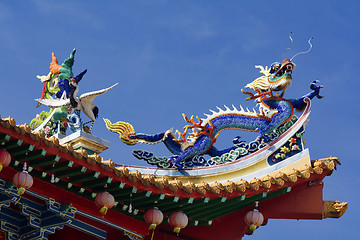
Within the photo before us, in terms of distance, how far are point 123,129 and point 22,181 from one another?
175 inches

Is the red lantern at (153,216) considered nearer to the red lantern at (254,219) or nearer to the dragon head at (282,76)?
the red lantern at (254,219)

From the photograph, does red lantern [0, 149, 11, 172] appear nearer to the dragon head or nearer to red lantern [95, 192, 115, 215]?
red lantern [95, 192, 115, 215]

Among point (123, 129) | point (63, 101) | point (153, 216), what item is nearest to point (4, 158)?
point (153, 216)

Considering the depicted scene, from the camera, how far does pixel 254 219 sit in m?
12.9

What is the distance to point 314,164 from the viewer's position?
13547 millimetres

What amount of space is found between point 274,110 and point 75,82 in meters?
3.45

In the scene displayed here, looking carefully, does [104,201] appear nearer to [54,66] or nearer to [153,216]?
[153,216]

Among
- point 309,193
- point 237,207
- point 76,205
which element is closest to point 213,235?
point 237,207

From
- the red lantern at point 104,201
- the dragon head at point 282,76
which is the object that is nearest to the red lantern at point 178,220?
the red lantern at point 104,201

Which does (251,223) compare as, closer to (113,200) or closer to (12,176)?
(113,200)

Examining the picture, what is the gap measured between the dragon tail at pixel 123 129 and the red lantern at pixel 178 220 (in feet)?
9.79

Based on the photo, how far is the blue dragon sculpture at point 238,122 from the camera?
14883 mm

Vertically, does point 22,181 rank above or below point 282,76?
below

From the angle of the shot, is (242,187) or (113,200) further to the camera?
(242,187)
